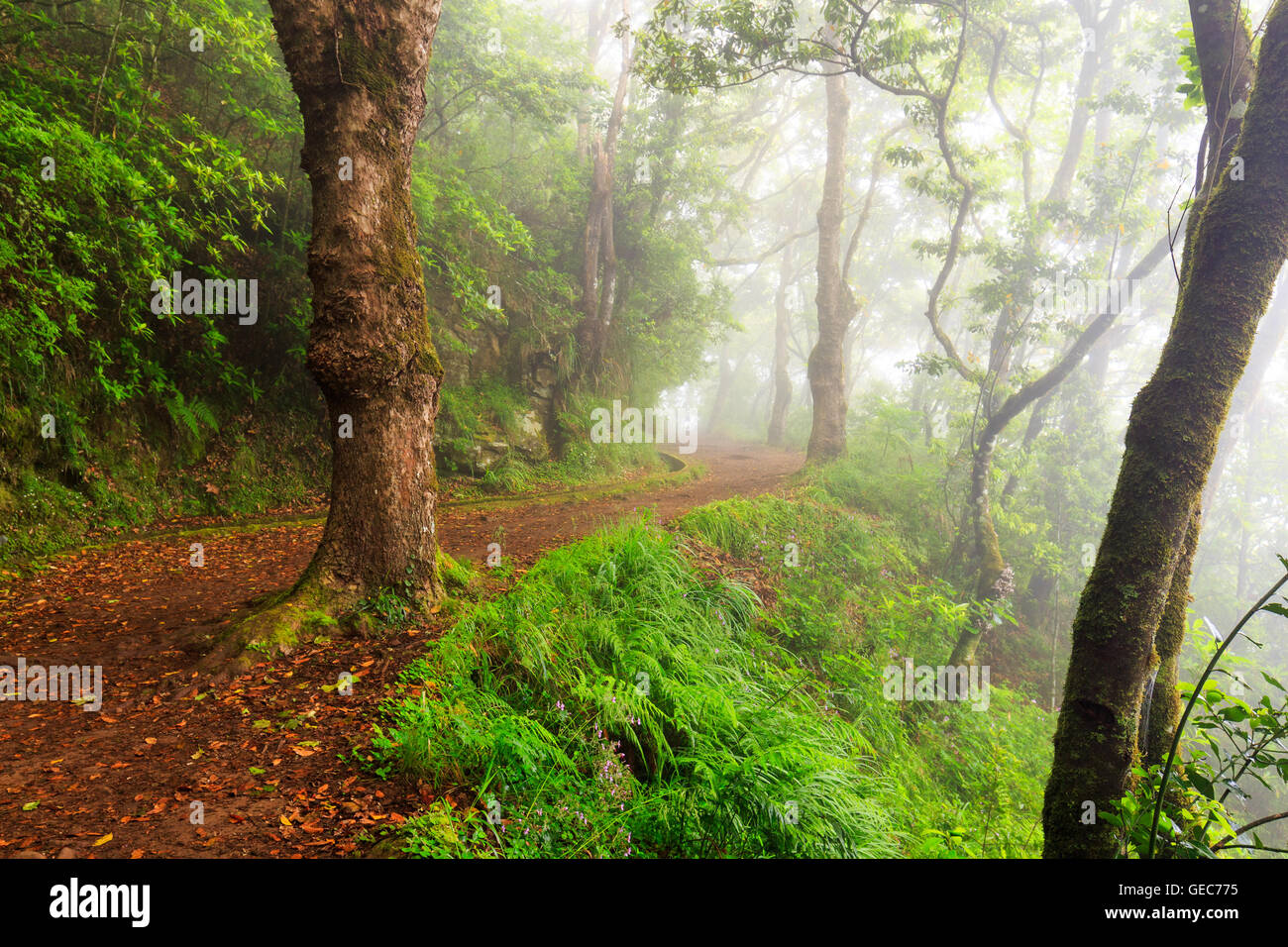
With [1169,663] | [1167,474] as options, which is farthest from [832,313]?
[1167,474]

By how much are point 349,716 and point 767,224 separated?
35398 mm

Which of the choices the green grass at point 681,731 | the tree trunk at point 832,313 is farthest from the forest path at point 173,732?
the tree trunk at point 832,313

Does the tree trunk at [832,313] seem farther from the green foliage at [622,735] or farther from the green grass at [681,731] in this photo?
the green foliage at [622,735]

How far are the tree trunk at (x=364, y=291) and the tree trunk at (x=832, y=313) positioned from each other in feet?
38.6

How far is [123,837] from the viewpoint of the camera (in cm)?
241

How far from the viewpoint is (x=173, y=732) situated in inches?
126

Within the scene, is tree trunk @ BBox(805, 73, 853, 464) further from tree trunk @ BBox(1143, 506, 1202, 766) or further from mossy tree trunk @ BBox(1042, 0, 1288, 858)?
mossy tree trunk @ BBox(1042, 0, 1288, 858)

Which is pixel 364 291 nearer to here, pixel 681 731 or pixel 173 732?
pixel 173 732

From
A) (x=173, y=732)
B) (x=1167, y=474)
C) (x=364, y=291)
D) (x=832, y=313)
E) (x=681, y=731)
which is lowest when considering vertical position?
(x=681, y=731)

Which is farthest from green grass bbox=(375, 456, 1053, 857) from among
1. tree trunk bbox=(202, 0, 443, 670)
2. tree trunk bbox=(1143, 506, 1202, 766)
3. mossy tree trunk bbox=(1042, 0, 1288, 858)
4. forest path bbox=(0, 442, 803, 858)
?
tree trunk bbox=(1143, 506, 1202, 766)

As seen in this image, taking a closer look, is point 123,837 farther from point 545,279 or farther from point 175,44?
point 545,279

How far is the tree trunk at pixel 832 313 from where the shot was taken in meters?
14.7

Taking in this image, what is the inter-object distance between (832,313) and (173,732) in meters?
15.0

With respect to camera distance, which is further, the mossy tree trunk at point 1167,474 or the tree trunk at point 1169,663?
the tree trunk at point 1169,663
